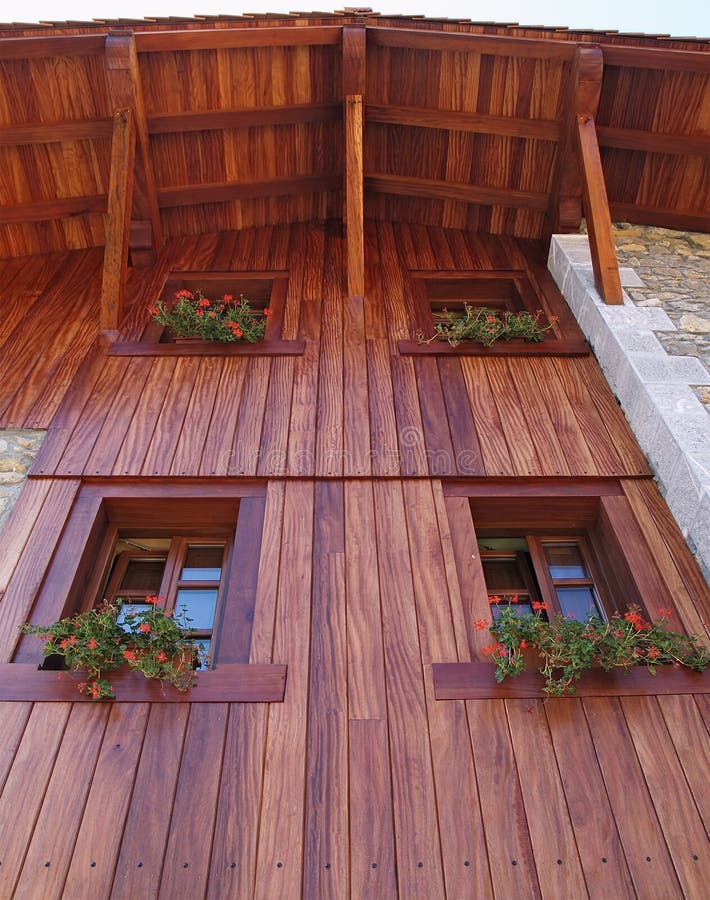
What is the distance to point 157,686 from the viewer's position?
267 centimetres

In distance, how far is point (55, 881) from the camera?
2.16m

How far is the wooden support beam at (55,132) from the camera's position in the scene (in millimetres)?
4672

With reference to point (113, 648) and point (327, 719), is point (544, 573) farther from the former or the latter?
point (113, 648)

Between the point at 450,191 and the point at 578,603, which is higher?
the point at 450,191

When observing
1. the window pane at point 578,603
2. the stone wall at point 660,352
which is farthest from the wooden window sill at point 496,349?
the window pane at point 578,603

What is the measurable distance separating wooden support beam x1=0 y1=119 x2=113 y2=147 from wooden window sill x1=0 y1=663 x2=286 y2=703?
3.46 meters

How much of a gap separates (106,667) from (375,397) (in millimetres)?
1952

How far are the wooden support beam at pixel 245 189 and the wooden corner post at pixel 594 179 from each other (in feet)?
6.04

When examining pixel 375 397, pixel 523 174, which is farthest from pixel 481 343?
pixel 523 174

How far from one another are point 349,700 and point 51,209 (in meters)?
4.11

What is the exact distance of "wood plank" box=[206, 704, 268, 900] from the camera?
2.18m

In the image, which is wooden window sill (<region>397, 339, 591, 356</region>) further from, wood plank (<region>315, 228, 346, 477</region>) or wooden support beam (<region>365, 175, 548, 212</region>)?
wooden support beam (<region>365, 175, 548, 212</region>)

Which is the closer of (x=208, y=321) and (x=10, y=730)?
(x=10, y=730)

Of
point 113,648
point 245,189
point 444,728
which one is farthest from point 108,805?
point 245,189
